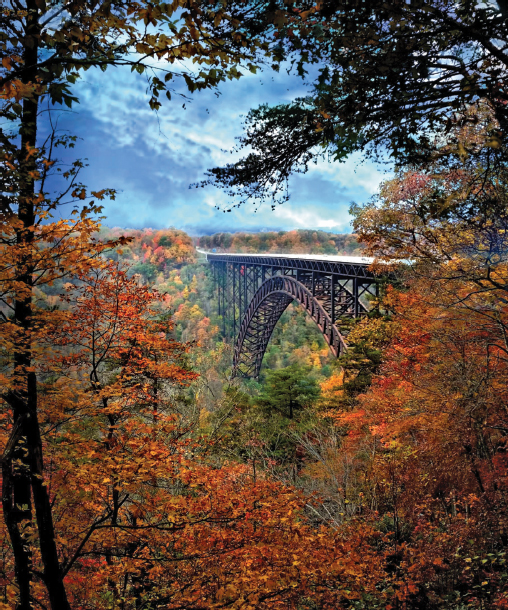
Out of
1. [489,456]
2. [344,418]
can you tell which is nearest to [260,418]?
[344,418]

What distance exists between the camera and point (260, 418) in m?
18.0

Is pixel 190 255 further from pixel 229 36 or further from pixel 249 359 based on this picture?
pixel 229 36

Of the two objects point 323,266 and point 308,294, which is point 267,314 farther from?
point 323,266

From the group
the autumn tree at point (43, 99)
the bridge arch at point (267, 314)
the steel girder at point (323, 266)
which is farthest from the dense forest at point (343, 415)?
the bridge arch at point (267, 314)

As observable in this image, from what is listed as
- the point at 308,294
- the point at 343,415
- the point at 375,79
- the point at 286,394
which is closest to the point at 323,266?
the point at 308,294

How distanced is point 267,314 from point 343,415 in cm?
2854

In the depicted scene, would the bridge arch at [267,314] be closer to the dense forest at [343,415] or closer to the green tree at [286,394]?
the green tree at [286,394]

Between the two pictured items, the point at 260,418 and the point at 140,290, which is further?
the point at 260,418

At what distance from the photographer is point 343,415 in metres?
13.7

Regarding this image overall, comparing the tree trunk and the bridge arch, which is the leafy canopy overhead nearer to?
the tree trunk

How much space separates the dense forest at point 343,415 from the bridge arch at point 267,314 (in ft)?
→ 41.3

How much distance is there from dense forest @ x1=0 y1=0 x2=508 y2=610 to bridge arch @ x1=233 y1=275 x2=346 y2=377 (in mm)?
12575

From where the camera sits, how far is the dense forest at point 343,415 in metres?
2.74

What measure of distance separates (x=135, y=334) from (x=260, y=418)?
34.9 ft
